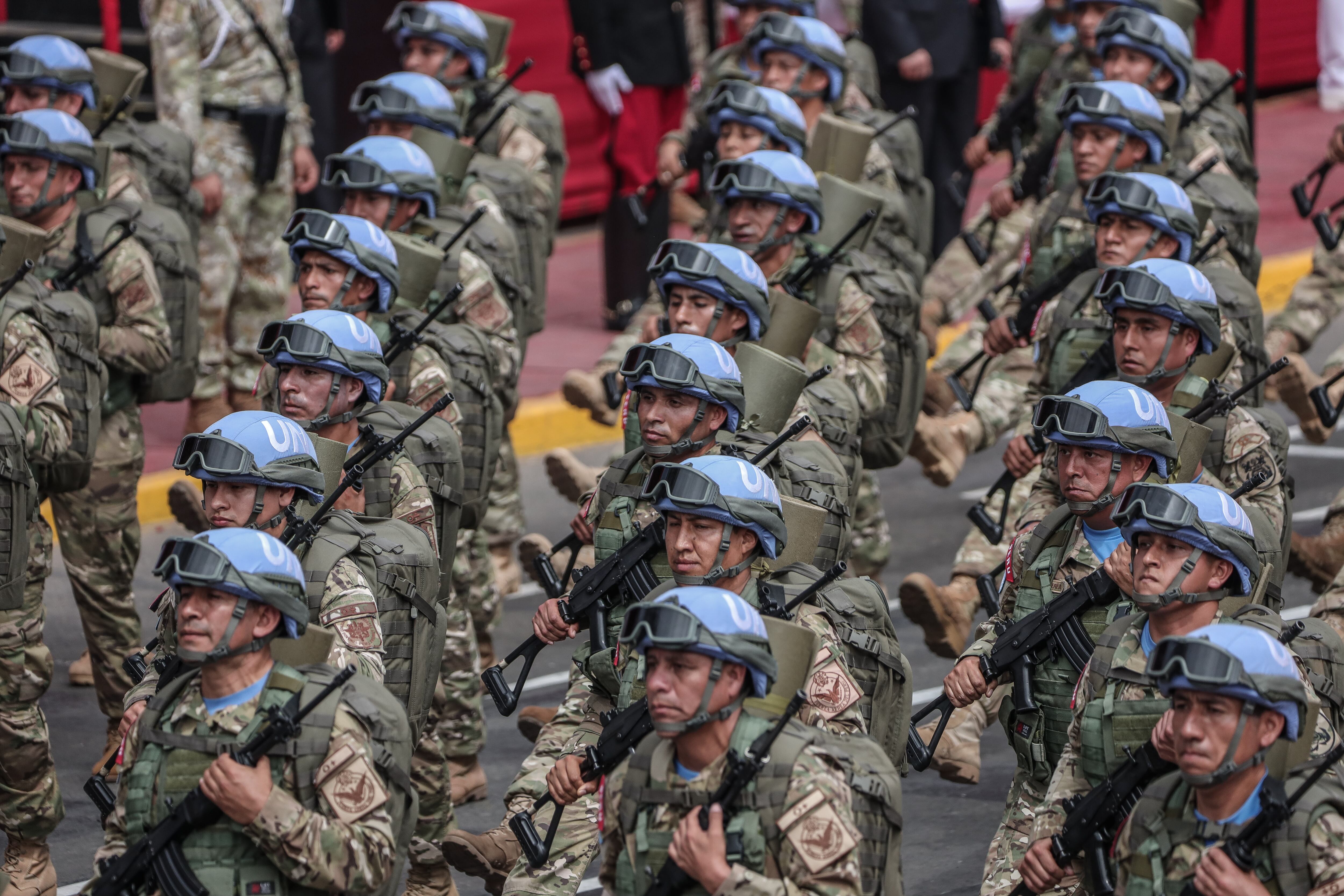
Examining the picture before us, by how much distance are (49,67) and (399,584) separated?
508cm

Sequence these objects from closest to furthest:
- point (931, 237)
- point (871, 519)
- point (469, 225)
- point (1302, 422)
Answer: point (469, 225) < point (871, 519) < point (1302, 422) < point (931, 237)

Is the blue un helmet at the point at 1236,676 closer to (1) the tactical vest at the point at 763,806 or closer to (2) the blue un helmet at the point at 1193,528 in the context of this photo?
(1) the tactical vest at the point at 763,806

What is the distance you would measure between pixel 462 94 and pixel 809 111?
2010 millimetres

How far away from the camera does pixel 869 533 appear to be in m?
11.8

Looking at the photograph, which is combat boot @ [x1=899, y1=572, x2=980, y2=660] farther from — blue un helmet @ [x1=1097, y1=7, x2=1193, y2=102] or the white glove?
the white glove

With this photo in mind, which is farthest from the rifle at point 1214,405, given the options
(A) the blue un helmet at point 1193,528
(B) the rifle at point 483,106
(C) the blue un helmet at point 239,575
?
(B) the rifle at point 483,106

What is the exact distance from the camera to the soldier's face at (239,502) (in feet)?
24.5

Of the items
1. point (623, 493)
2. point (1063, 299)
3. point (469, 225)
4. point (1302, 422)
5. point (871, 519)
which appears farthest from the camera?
point (1302, 422)

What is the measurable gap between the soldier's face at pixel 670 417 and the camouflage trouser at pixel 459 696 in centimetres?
155

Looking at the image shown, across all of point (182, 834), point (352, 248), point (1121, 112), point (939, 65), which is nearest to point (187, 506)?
point (352, 248)

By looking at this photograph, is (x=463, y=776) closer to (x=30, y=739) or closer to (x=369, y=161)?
(x=30, y=739)

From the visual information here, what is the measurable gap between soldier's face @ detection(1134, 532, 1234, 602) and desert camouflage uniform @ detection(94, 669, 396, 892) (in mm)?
2341

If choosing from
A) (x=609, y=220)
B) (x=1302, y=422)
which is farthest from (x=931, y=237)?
(x=1302, y=422)

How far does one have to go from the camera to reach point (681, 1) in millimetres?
16000
